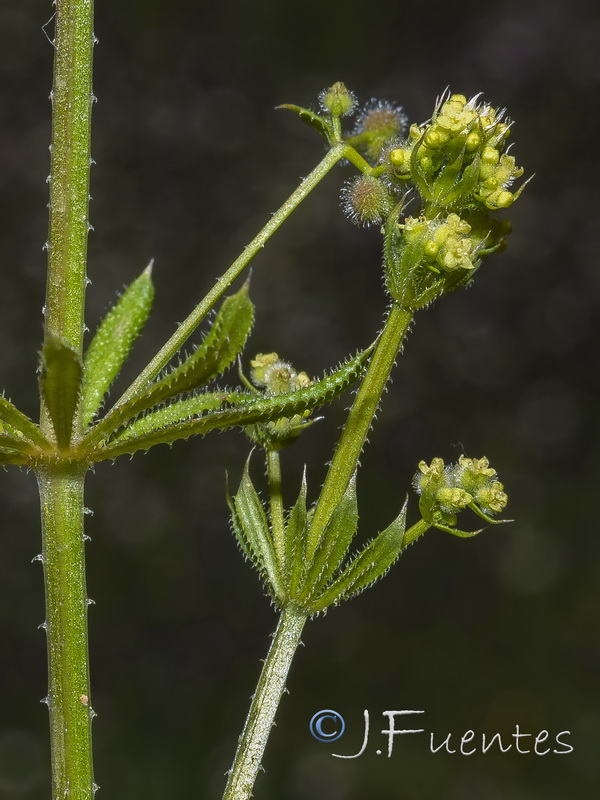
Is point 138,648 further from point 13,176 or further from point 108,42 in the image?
point 108,42

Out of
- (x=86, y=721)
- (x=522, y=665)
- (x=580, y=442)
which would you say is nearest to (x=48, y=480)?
(x=86, y=721)

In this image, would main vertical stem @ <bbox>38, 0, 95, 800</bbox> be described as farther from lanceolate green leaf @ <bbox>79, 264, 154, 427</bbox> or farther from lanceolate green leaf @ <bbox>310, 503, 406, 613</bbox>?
lanceolate green leaf @ <bbox>310, 503, 406, 613</bbox>

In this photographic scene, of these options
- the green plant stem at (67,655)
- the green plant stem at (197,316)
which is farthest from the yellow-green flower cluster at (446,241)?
the green plant stem at (67,655)

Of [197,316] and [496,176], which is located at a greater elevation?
[496,176]

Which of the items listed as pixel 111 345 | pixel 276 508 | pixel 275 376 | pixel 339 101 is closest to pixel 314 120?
pixel 339 101

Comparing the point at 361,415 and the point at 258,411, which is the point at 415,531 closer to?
the point at 361,415

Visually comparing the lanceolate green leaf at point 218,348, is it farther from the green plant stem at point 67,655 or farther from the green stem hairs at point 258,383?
the green plant stem at point 67,655
